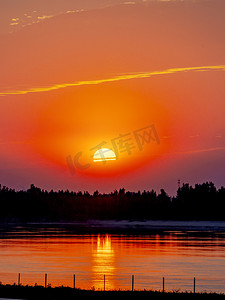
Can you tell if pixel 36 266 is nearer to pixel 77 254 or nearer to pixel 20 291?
pixel 77 254

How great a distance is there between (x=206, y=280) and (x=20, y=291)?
30.8 metres

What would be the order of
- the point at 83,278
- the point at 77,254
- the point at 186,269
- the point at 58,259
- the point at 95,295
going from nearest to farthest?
the point at 95,295, the point at 83,278, the point at 186,269, the point at 58,259, the point at 77,254

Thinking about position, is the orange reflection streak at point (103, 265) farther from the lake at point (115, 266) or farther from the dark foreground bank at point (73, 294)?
the dark foreground bank at point (73, 294)

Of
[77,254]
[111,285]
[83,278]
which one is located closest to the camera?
[111,285]

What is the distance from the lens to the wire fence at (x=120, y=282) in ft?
239

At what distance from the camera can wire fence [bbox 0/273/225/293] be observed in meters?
72.9

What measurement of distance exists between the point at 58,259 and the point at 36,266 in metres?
14.8

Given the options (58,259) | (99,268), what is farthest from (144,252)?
(99,268)

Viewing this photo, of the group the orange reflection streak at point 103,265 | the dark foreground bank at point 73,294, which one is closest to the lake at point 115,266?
the orange reflection streak at point 103,265

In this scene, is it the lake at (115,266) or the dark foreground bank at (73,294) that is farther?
the lake at (115,266)

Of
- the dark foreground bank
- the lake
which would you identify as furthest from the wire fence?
the dark foreground bank

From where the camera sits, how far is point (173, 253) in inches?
4995

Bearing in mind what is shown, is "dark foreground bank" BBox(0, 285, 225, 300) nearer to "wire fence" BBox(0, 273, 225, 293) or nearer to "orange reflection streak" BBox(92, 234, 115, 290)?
"wire fence" BBox(0, 273, 225, 293)

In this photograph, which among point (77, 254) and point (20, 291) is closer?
point (20, 291)
